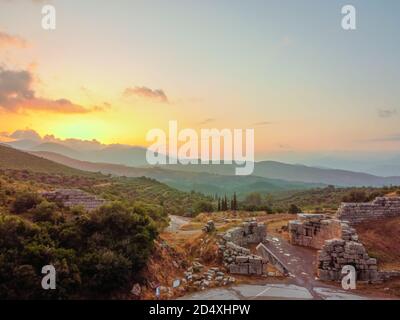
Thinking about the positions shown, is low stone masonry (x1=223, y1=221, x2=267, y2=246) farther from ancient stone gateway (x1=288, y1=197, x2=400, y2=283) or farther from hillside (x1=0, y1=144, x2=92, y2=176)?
hillside (x1=0, y1=144, x2=92, y2=176)

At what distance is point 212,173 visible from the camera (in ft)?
442

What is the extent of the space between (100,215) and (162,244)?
2.77 meters

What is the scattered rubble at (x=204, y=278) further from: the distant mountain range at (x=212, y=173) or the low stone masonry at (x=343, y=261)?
the distant mountain range at (x=212, y=173)

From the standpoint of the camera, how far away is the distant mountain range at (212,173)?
111 meters

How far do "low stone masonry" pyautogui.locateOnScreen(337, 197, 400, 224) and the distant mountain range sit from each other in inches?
3265

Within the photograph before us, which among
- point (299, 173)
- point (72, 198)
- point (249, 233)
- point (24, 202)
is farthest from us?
point (299, 173)

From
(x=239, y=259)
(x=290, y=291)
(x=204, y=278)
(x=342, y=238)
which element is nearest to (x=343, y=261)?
(x=342, y=238)

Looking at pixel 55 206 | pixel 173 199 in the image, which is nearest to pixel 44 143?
pixel 173 199

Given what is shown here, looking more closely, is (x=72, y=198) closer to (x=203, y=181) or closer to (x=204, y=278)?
(x=204, y=278)

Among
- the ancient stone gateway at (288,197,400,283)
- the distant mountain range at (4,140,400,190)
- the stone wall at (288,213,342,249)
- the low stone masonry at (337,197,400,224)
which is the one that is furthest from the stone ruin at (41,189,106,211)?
the distant mountain range at (4,140,400,190)

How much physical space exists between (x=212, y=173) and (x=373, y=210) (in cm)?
11619

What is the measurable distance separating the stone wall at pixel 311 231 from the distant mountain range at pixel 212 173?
81385 mm

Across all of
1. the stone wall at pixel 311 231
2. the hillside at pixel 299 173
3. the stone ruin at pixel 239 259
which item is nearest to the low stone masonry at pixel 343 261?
the stone ruin at pixel 239 259

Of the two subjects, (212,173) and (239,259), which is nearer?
(239,259)
